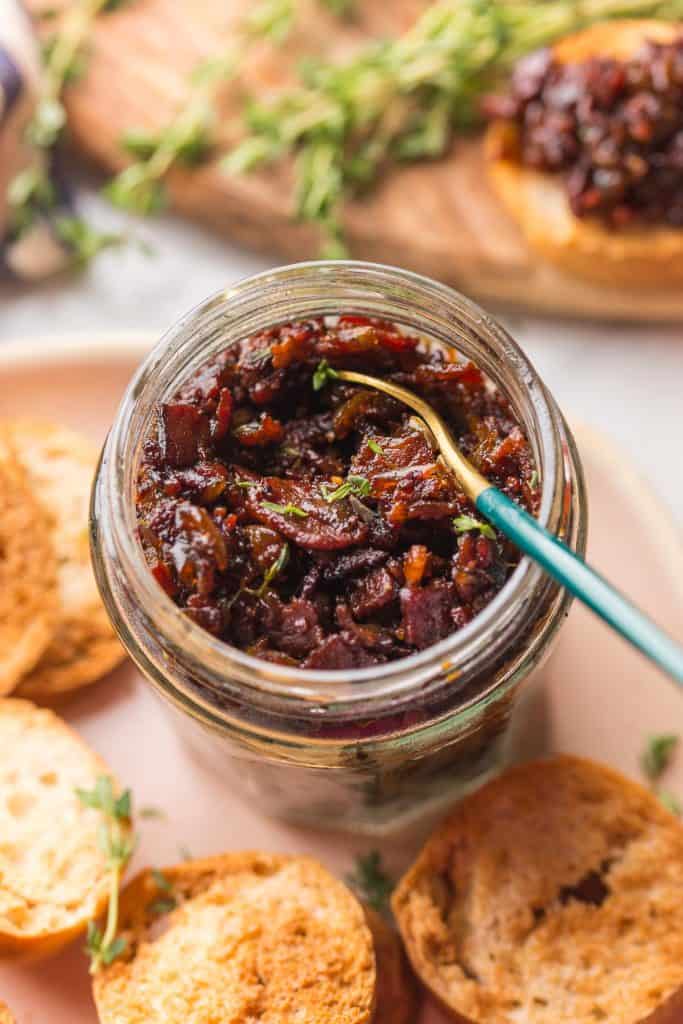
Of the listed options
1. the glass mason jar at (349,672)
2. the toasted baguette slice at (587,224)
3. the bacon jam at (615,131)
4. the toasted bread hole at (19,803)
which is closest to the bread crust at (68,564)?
the toasted bread hole at (19,803)

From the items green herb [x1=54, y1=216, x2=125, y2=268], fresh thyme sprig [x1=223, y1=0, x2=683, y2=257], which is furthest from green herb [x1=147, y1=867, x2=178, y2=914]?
green herb [x1=54, y1=216, x2=125, y2=268]

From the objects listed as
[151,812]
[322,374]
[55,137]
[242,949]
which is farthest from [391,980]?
[55,137]

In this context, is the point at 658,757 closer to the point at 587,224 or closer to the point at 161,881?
the point at 161,881

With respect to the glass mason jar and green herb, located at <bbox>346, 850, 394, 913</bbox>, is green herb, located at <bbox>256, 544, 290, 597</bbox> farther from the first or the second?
green herb, located at <bbox>346, 850, 394, 913</bbox>

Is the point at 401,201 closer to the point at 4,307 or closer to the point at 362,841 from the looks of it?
the point at 4,307

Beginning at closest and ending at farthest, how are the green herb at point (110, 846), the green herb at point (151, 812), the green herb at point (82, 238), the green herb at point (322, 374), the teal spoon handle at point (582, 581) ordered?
1. the teal spoon handle at point (582, 581)
2. the green herb at point (322, 374)
3. the green herb at point (110, 846)
4. the green herb at point (151, 812)
5. the green herb at point (82, 238)

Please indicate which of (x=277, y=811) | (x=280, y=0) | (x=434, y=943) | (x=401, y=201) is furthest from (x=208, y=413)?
(x=280, y=0)

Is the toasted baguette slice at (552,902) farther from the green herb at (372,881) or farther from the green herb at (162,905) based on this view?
the green herb at (162,905)
